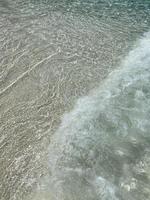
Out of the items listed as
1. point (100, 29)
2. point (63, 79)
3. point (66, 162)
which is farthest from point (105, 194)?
point (100, 29)

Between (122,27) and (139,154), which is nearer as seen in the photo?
(139,154)

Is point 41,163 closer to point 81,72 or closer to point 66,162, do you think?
point 66,162

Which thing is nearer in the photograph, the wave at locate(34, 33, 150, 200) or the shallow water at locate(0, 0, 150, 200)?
the wave at locate(34, 33, 150, 200)

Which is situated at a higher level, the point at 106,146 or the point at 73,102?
the point at 73,102

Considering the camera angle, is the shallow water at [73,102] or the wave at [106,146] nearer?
the wave at [106,146]
